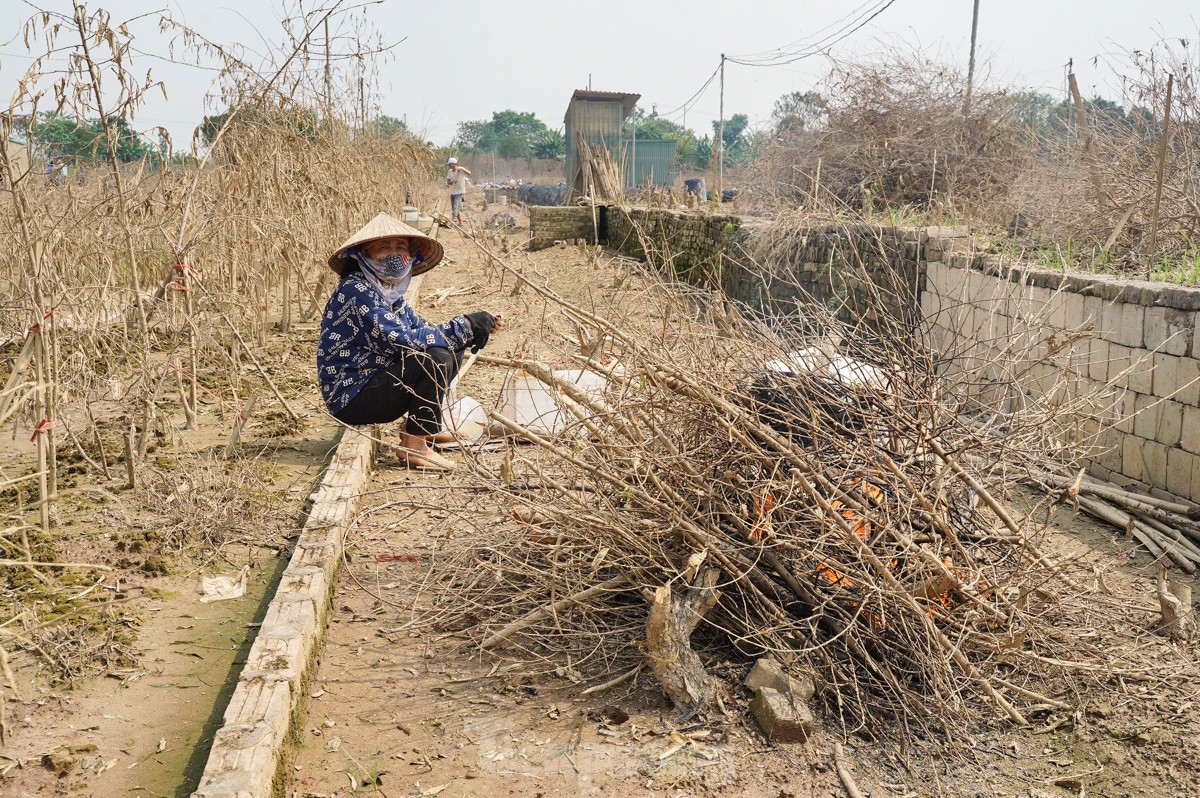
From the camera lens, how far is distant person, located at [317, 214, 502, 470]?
5160 millimetres

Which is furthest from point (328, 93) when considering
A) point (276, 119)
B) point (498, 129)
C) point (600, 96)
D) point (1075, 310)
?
point (498, 129)

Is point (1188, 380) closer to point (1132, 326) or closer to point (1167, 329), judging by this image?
point (1167, 329)

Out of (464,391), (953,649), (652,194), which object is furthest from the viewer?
(652,194)

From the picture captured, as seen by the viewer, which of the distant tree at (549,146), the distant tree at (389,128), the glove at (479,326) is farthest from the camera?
the distant tree at (549,146)

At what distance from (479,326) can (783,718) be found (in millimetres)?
2969

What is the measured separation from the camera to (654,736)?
Answer: 3.09 m

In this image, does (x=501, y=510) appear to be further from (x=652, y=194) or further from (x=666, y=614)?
(x=652, y=194)

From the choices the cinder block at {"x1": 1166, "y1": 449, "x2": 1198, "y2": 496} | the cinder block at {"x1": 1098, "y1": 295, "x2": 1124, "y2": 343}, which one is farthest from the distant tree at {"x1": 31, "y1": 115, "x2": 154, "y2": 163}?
the cinder block at {"x1": 1166, "y1": 449, "x2": 1198, "y2": 496}

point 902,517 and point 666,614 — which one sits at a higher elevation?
point 902,517

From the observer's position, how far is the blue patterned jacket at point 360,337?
513cm

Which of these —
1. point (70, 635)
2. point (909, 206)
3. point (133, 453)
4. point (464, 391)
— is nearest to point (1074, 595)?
point (70, 635)

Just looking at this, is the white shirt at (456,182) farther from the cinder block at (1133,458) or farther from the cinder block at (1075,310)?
the cinder block at (1133,458)

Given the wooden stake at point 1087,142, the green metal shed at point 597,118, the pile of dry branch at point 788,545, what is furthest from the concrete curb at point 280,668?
Result: the green metal shed at point 597,118

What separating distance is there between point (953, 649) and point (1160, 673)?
98 centimetres
